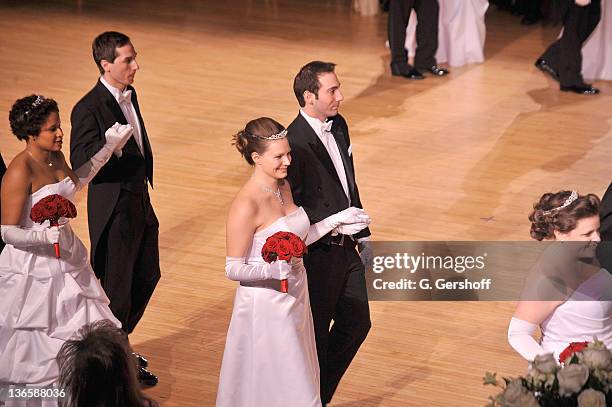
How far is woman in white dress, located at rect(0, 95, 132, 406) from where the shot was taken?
4.89 m

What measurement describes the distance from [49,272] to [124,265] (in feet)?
1.72

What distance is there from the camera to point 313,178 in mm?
4945

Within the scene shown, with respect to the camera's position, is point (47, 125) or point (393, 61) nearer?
point (47, 125)

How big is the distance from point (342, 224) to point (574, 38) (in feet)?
20.0

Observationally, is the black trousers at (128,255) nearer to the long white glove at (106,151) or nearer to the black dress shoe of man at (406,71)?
the long white glove at (106,151)

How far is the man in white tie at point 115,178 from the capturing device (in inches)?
207

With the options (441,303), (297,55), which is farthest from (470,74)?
(441,303)

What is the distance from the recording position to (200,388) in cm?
551

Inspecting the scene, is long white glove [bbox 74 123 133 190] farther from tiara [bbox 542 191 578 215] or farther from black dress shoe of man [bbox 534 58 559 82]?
black dress shoe of man [bbox 534 58 559 82]

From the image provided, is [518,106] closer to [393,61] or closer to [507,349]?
[393,61]

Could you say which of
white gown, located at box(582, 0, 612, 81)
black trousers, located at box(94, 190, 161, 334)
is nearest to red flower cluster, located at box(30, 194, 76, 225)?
black trousers, located at box(94, 190, 161, 334)

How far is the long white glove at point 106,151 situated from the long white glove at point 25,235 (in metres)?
0.38

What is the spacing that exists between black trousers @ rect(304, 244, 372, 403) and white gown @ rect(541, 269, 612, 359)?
3.32 ft

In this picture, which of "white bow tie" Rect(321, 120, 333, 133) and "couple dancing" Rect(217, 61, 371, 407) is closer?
"couple dancing" Rect(217, 61, 371, 407)
